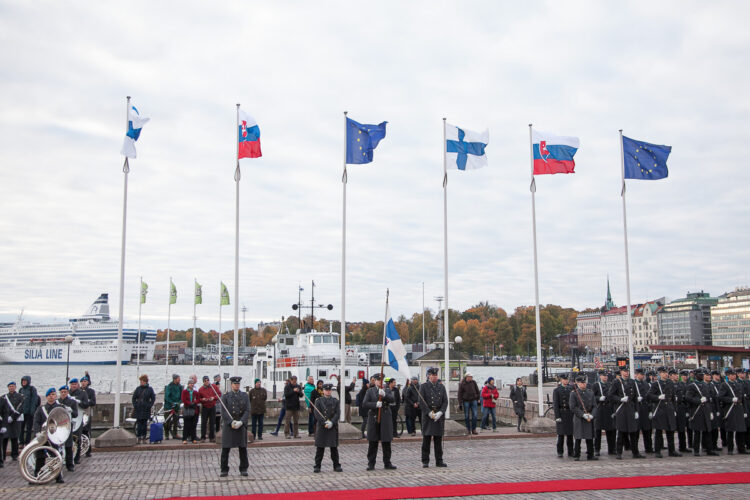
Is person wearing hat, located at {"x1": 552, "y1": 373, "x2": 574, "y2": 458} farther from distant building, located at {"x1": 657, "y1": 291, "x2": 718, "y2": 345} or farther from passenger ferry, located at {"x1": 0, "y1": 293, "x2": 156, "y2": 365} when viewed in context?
distant building, located at {"x1": 657, "y1": 291, "x2": 718, "y2": 345}

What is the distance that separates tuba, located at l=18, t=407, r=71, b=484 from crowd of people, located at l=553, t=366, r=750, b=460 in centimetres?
1126

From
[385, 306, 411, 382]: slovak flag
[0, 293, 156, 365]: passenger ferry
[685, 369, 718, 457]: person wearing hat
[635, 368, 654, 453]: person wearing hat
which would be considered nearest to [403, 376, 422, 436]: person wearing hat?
[385, 306, 411, 382]: slovak flag

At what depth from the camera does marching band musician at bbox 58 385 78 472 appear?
559 inches

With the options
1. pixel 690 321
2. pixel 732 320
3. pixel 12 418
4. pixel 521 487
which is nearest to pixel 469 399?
pixel 521 487

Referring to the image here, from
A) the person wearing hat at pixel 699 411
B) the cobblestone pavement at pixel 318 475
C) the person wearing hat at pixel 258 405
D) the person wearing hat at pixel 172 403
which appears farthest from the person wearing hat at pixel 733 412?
the person wearing hat at pixel 172 403

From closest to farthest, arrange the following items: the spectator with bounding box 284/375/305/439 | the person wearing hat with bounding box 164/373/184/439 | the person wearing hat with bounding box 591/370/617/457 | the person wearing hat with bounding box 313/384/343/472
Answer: the person wearing hat with bounding box 313/384/343/472 → the person wearing hat with bounding box 591/370/617/457 → the person wearing hat with bounding box 164/373/184/439 → the spectator with bounding box 284/375/305/439

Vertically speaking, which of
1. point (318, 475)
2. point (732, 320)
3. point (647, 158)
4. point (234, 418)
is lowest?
point (318, 475)

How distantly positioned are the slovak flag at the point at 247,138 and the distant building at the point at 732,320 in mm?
171959

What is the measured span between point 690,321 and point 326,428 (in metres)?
199

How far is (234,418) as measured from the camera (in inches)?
550

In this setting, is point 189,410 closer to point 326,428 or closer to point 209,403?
point 209,403

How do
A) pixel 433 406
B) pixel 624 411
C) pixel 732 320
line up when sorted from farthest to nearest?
pixel 732 320
pixel 624 411
pixel 433 406

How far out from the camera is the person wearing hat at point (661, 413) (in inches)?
653

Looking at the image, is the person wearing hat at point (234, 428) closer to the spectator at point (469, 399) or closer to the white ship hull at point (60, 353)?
the spectator at point (469, 399)
